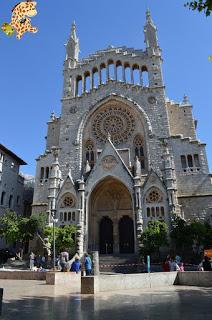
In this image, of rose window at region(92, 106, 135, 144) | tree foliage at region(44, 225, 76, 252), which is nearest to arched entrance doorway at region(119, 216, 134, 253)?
tree foliage at region(44, 225, 76, 252)

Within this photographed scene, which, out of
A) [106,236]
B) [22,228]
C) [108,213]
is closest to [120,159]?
[108,213]

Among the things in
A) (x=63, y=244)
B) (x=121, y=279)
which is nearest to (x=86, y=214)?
(x=63, y=244)

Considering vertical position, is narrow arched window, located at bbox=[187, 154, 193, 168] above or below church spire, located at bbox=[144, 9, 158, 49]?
below

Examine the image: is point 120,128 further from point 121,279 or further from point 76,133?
point 121,279

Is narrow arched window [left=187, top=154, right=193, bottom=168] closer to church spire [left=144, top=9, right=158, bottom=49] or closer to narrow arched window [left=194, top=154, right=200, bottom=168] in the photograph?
narrow arched window [left=194, top=154, right=200, bottom=168]

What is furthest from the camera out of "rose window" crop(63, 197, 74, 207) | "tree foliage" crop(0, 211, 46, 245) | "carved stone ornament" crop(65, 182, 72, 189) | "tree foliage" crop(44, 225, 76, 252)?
"carved stone ornament" crop(65, 182, 72, 189)

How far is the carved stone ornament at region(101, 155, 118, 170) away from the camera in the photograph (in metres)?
30.8

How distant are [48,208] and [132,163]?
11223 mm

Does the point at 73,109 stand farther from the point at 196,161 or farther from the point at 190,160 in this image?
the point at 196,161

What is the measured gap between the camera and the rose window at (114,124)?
34500 millimetres

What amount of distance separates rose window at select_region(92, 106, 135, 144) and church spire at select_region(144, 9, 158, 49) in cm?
1122

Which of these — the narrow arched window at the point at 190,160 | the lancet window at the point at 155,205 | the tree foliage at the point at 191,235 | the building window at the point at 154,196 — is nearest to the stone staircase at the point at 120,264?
the tree foliage at the point at 191,235

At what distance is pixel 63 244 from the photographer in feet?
87.4

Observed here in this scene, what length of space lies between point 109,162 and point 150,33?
21712mm
